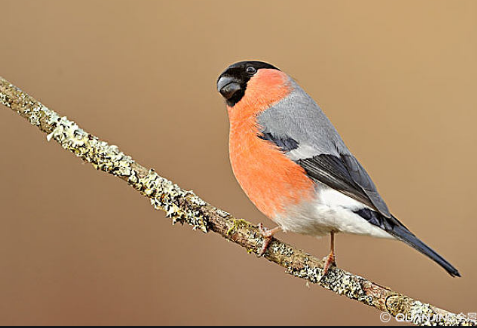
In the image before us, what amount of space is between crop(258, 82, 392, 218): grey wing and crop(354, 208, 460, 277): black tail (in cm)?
2

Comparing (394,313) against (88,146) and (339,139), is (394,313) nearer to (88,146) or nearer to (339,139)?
(339,139)

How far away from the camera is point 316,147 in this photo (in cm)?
128

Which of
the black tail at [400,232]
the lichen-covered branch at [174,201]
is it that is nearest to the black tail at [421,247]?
the black tail at [400,232]

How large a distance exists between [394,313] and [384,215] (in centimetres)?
23

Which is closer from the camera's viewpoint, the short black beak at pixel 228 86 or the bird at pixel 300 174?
the bird at pixel 300 174

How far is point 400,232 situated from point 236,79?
701mm

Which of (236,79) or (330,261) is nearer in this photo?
(330,261)

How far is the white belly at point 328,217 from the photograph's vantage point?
3.84 ft

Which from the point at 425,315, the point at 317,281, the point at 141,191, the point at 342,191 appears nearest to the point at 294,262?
the point at 317,281

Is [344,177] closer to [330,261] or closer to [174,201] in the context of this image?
[330,261]

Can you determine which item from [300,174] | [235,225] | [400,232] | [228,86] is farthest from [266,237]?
[228,86]

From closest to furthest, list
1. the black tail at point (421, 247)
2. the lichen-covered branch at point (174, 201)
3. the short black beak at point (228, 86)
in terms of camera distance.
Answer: the black tail at point (421, 247)
the lichen-covered branch at point (174, 201)
the short black beak at point (228, 86)

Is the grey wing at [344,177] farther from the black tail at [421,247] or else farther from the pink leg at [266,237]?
the pink leg at [266,237]

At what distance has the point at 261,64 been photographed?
5.02ft
